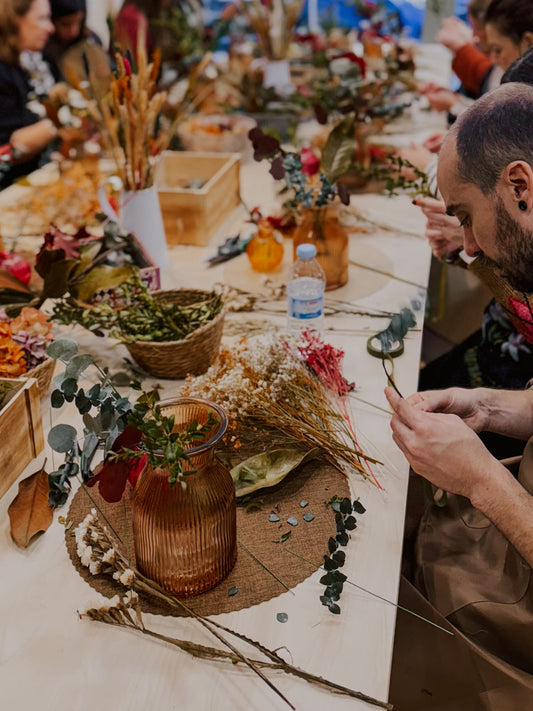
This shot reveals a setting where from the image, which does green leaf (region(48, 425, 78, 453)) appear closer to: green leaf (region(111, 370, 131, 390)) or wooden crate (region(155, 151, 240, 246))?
green leaf (region(111, 370, 131, 390))

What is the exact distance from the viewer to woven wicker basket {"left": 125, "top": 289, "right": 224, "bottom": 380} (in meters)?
1.39

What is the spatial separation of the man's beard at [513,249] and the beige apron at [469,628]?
0.88 feet

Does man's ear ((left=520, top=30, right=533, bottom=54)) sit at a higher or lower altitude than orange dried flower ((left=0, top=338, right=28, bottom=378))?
higher

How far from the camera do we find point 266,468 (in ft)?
3.89

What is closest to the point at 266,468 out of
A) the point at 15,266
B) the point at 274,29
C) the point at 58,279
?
the point at 58,279

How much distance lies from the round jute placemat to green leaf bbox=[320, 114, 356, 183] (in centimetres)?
89

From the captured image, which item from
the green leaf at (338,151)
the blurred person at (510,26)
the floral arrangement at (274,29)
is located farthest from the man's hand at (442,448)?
the floral arrangement at (274,29)

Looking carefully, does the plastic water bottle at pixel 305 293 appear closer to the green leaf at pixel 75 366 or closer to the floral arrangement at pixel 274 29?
the green leaf at pixel 75 366

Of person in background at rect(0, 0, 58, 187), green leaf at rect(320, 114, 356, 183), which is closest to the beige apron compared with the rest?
green leaf at rect(320, 114, 356, 183)

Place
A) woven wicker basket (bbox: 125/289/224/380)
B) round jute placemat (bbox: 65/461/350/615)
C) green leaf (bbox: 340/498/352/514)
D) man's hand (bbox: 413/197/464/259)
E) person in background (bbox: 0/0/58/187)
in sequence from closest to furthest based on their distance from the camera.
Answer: round jute placemat (bbox: 65/461/350/615) < green leaf (bbox: 340/498/352/514) < woven wicker basket (bbox: 125/289/224/380) < man's hand (bbox: 413/197/464/259) < person in background (bbox: 0/0/58/187)

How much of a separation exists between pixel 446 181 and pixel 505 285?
0.44 metres

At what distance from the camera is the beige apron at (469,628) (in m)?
1.09

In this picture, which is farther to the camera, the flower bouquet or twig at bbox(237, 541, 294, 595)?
the flower bouquet

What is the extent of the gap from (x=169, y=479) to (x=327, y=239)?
1.07 metres
